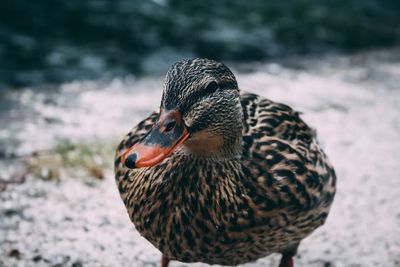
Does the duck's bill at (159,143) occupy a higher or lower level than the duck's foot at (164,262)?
higher

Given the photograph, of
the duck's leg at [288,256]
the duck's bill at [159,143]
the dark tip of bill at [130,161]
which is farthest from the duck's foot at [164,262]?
the dark tip of bill at [130,161]

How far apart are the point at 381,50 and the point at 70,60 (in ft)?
11.0

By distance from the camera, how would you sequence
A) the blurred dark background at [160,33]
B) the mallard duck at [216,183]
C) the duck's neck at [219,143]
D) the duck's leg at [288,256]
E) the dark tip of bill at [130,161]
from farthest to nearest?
1. the blurred dark background at [160,33]
2. the duck's leg at [288,256]
3. the duck's neck at [219,143]
4. the mallard duck at [216,183]
5. the dark tip of bill at [130,161]

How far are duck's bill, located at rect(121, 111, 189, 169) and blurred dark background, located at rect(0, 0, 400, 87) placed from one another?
3669mm

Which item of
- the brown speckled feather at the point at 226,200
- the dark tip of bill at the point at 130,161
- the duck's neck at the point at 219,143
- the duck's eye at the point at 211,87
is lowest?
the brown speckled feather at the point at 226,200

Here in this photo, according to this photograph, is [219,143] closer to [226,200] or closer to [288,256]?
[226,200]

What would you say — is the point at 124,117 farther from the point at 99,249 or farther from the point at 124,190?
the point at 124,190

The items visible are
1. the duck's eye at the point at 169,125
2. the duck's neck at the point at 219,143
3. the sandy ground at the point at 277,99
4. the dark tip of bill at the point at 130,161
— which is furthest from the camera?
the sandy ground at the point at 277,99

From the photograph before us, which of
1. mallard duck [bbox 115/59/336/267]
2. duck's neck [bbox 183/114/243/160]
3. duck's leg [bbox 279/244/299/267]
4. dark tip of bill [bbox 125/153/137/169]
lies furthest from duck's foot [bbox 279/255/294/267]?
dark tip of bill [bbox 125/153/137/169]

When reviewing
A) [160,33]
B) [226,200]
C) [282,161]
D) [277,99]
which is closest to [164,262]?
[226,200]

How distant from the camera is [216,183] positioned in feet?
9.94

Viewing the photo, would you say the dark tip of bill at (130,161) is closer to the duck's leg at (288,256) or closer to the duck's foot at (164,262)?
the duck's foot at (164,262)

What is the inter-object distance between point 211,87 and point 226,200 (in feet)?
1.69

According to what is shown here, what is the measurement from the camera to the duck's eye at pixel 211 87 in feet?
9.22
